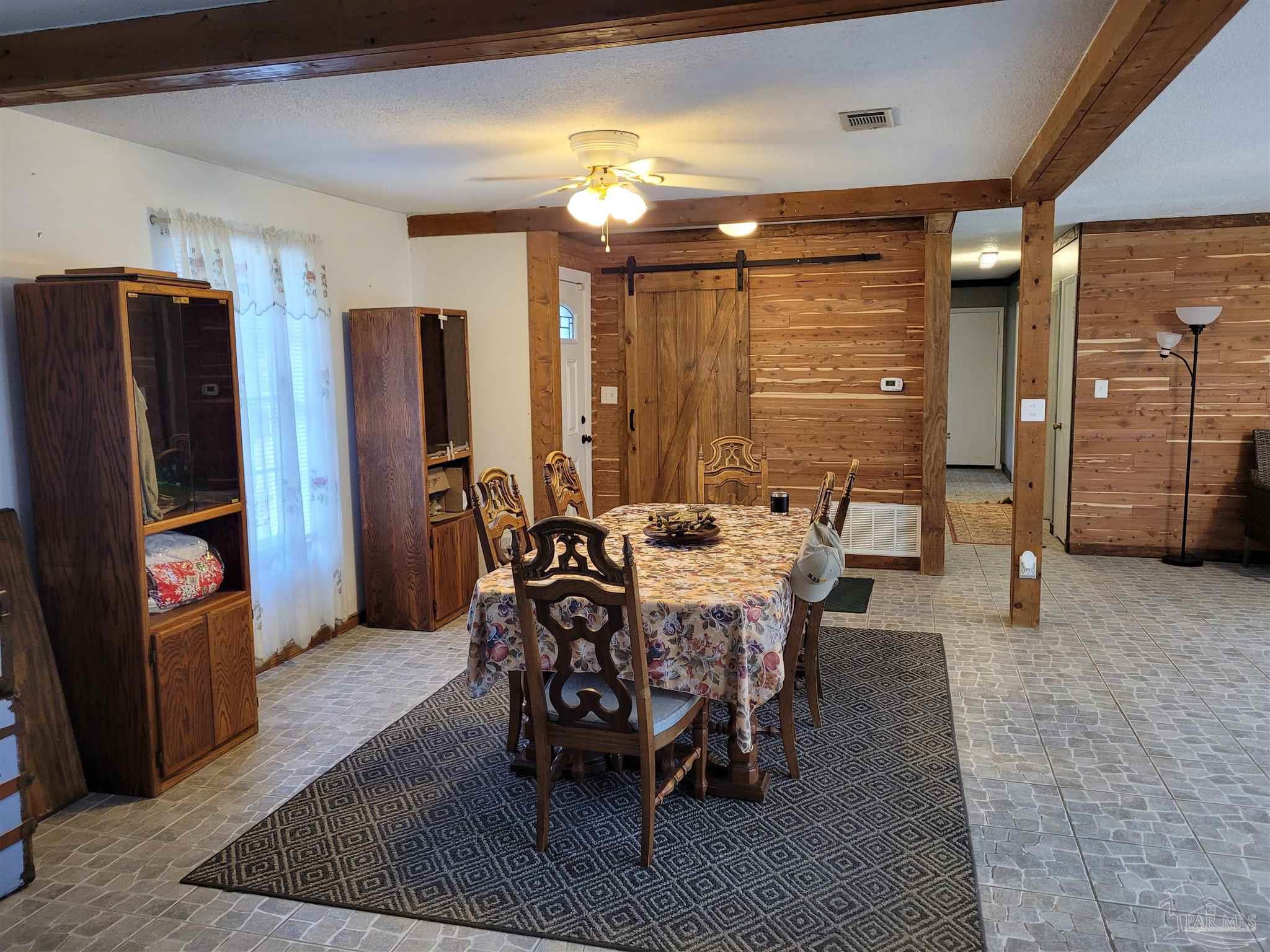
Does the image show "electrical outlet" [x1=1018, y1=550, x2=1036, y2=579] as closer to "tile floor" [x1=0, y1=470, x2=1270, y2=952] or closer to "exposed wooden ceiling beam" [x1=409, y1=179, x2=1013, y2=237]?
"tile floor" [x1=0, y1=470, x2=1270, y2=952]

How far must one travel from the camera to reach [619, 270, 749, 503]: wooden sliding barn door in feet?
21.3

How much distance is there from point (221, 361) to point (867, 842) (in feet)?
9.53

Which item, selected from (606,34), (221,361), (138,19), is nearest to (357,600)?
(221,361)

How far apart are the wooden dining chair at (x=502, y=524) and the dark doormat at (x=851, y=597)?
222 centimetres

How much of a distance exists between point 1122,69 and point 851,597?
146 inches

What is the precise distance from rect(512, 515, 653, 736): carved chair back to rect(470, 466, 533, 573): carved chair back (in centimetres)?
60

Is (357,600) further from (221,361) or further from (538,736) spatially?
(538,736)

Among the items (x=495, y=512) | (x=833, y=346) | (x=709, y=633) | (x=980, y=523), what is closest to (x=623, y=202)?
(x=495, y=512)

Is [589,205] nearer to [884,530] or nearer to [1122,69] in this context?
[1122,69]

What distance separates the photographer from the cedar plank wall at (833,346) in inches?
241

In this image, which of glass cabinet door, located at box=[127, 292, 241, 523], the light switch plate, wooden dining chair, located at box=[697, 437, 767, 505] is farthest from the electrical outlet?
glass cabinet door, located at box=[127, 292, 241, 523]

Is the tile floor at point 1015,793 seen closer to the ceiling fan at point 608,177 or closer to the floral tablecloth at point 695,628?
the floral tablecloth at point 695,628

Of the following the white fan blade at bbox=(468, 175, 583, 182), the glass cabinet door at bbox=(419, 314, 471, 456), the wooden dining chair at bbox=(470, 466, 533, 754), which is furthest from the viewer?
the glass cabinet door at bbox=(419, 314, 471, 456)

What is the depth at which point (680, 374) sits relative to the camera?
6633mm
